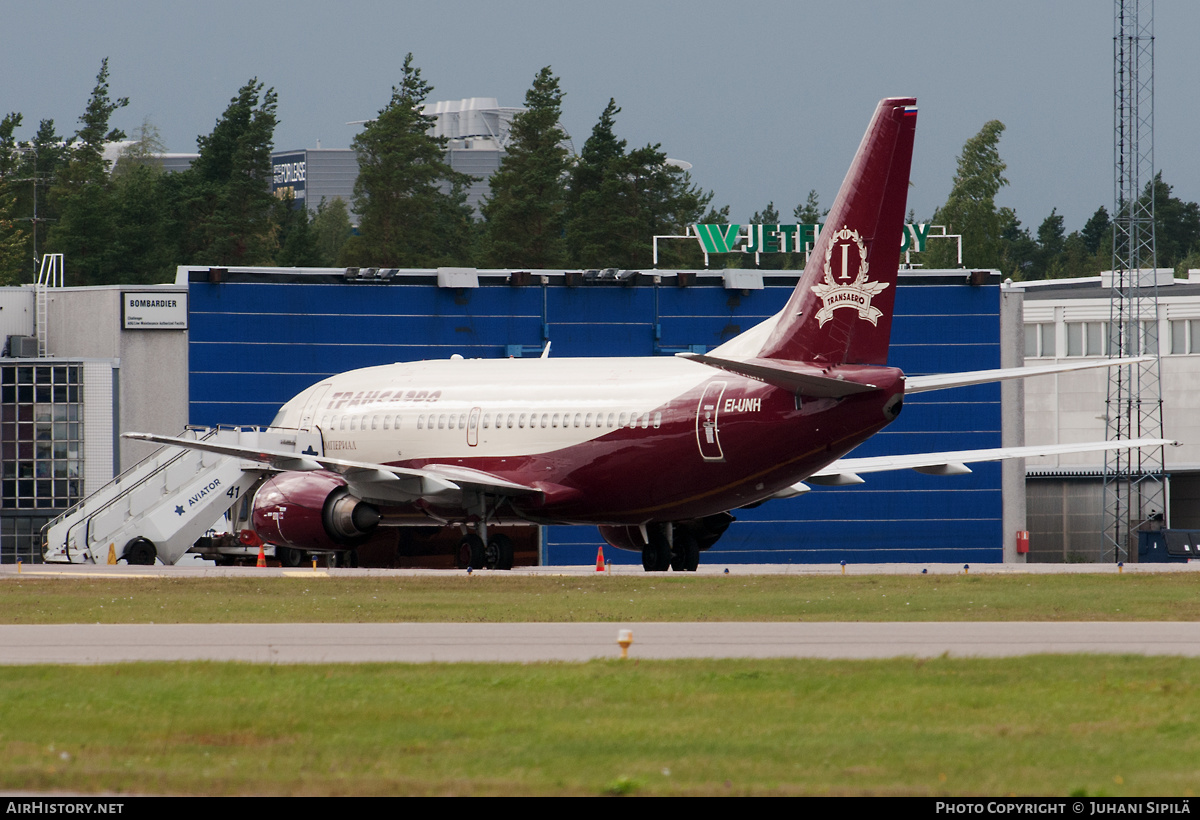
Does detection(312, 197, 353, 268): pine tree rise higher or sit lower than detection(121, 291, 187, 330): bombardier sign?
higher

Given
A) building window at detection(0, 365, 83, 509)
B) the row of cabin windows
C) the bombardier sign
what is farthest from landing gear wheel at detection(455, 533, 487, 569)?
building window at detection(0, 365, 83, 509)

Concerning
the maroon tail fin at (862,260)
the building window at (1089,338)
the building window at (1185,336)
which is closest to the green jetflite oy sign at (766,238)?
the building window at (1089,338)

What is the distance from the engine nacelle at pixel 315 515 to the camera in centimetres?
3334

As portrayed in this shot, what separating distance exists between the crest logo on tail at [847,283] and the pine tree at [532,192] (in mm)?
63939

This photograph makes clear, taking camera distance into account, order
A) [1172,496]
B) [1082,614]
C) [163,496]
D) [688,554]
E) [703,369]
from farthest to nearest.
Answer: [1172,496] < [163,496] < [688,554] < [703,369] < [1082,614]

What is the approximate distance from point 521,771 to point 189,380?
138 feet

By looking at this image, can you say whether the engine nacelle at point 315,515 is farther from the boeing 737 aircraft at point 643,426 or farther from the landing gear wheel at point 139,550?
the landing gear wheel at point 139,550

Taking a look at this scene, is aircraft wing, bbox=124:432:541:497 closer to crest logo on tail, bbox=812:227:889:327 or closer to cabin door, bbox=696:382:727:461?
cabin door, bbox=696:382:727:461

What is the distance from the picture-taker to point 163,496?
4034 centimetres

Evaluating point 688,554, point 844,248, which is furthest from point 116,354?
point 844,248

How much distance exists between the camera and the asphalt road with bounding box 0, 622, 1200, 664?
15945 millimetres

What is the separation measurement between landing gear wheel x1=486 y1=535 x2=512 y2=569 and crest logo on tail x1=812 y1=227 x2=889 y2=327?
362 inches

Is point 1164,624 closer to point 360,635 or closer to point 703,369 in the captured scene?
point 360,635

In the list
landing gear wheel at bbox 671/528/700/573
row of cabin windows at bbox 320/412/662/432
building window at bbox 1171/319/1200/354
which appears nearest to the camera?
row of cabin windows at bbox 320/412/662/432
